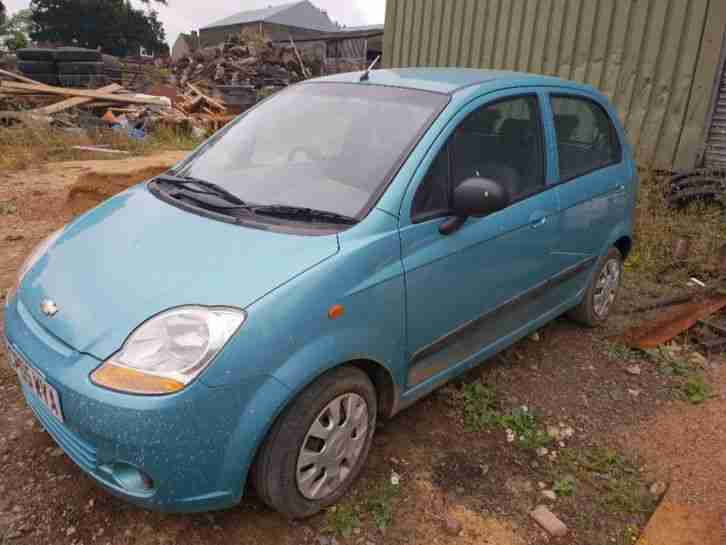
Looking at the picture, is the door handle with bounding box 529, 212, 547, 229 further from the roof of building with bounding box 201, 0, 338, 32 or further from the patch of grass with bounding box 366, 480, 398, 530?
the roof of building with bounding box 201, 0, 338, 32

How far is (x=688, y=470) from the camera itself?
8.78 feet

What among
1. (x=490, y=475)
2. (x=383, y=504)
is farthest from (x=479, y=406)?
(x=383, y=504)

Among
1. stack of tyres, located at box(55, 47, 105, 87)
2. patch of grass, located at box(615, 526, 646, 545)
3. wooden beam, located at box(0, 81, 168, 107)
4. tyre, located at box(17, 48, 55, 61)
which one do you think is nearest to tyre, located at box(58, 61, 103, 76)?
stack of tyres, located at box(55, 47, 105, 87)

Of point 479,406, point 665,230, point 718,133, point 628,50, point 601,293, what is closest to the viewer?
point 479,406

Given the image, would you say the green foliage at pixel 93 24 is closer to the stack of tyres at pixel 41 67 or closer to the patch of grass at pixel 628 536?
the stack of tyres at pixel 41 67

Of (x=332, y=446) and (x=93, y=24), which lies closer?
(x=332, y=446)

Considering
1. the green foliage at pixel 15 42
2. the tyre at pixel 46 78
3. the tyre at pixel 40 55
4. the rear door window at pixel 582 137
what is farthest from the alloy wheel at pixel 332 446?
the green foliage at pixel 15 42

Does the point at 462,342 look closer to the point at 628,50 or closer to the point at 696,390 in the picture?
the point at 696,390

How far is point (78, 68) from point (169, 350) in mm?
13501

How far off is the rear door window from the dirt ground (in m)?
1.21

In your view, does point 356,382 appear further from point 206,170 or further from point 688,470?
point 688,470

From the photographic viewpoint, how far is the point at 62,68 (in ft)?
42.6

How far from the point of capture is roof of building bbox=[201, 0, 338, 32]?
4506 centimetres

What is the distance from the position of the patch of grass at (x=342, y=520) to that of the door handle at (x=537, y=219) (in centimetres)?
163
